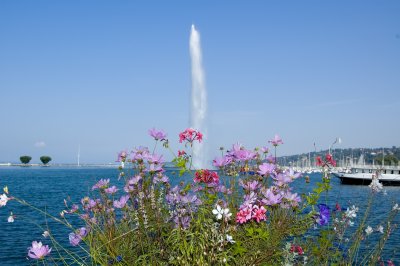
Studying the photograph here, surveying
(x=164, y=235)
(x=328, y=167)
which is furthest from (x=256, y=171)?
(x=164, y=235)

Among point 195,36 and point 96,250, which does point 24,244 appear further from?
point 195,36

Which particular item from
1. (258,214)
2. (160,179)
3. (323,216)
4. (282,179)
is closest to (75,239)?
(160,179)

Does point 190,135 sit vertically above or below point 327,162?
above

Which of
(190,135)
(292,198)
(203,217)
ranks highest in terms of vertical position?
(190,135)

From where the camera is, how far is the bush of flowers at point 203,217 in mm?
3795

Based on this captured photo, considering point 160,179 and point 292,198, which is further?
point 160,179

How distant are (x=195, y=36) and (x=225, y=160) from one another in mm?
54682

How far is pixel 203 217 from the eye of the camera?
421 centimetres

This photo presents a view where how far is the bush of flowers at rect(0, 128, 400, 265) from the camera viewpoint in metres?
3.79

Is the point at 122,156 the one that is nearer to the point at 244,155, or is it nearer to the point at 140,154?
the point at 140,154

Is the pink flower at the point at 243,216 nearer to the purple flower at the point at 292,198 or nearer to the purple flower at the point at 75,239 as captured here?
the purple flower at the point at 292,198

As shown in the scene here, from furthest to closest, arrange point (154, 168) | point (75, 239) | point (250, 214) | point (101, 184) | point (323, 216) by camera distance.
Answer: point (101, 184) < point (154, 168) < point (75, 239) < point (323, 216) < point (250, 214)

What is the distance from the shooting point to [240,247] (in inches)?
149

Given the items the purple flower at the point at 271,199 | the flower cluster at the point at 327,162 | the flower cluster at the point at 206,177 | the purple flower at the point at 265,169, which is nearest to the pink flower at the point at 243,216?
the purple flower at the point at 271,199
